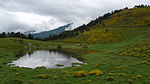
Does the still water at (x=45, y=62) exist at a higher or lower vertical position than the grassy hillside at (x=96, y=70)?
lower

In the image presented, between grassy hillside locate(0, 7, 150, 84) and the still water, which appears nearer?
grassy hillside locate(0, 7, 150, 84)

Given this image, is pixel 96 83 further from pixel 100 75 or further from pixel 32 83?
pixel 32 83

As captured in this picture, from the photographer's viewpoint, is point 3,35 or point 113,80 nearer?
point 113,80

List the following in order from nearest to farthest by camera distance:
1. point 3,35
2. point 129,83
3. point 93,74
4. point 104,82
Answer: point 129,83 < point 104,82 < point 93,74 < point 3,35

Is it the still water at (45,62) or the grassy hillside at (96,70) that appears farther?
the still water at (45,62)

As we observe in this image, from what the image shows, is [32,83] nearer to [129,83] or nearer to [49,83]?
[49,83]

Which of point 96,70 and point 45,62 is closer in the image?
point 96,70

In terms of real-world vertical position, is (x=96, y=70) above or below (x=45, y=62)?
above

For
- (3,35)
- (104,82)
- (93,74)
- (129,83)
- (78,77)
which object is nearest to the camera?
(129,83)

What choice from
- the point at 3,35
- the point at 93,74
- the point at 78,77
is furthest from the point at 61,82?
the point at 3,35

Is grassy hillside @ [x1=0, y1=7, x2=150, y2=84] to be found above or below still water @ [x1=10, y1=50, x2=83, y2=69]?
above

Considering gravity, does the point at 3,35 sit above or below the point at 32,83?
above

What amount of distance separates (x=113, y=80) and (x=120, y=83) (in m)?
1.89

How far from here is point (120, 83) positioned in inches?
798
